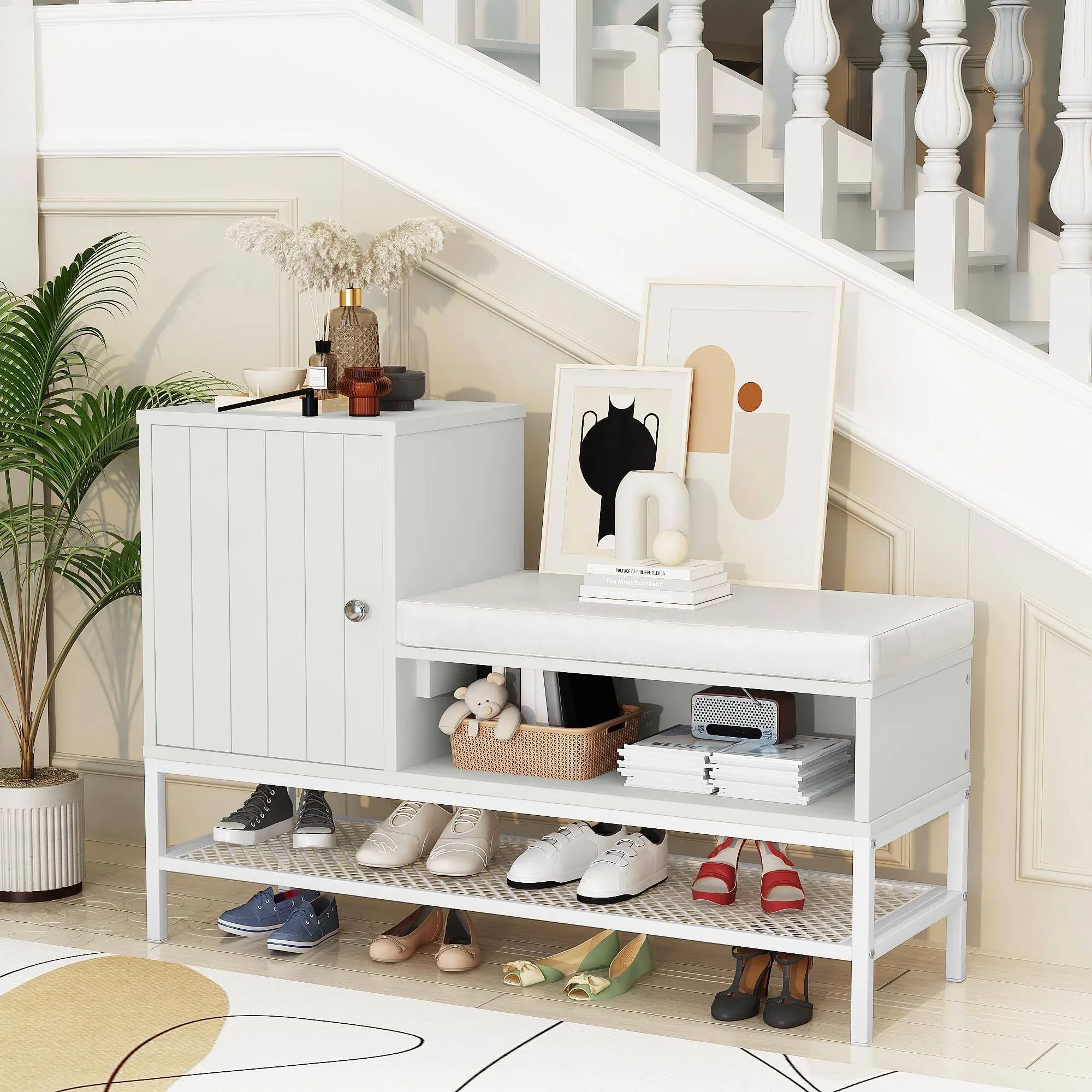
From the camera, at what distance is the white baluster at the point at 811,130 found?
10.4 ft

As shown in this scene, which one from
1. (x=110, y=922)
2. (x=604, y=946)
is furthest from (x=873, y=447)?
(x=110, y=922)

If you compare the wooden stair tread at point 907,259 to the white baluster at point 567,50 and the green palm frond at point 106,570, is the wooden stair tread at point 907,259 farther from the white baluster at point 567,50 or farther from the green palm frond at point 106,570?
the green palm frond at point 106,570

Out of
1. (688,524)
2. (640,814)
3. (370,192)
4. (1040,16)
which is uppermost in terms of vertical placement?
(1040,16)

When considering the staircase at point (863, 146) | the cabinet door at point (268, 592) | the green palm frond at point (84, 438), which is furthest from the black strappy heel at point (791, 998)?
the green palm frond at point (84, 438)

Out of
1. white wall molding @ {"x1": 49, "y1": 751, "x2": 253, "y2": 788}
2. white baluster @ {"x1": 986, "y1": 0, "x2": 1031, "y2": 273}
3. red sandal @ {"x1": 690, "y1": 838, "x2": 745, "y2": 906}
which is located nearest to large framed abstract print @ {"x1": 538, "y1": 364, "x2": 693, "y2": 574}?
red sandal @ {"x1": 690, "y1": 838, "x2": 745, "y2": 906}

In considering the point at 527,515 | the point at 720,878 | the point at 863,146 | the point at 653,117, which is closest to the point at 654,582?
the point at 720,878

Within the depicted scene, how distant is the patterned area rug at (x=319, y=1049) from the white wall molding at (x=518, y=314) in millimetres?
1314

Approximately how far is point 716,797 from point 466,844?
0.53 m

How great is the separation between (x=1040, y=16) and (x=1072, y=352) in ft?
7.05

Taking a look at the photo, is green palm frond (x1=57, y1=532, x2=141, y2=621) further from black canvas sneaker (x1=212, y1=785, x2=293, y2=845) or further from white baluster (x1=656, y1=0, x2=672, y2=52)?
white baluster (x1=656, y1=0, x2=672, y2=52)

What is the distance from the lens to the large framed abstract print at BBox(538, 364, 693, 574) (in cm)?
330

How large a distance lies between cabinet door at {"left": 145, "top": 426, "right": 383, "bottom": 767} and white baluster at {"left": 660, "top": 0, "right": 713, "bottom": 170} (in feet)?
2.84

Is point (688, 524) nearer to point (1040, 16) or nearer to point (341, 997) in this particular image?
point (341, 997)

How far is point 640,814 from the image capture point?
A: 2941mm
